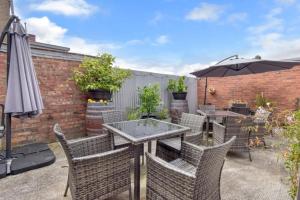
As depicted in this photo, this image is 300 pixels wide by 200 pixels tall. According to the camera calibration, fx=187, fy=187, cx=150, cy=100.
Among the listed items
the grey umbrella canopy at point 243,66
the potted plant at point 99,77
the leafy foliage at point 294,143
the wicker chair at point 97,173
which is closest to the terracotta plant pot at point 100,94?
the potted plant at point 99,77

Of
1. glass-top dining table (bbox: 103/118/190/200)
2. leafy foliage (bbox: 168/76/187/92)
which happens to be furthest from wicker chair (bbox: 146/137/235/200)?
leafy foliage (bbox: 168/76/187/92)

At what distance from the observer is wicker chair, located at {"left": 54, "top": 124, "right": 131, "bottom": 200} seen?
164 cm

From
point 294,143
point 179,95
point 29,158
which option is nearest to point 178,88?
point 179,95

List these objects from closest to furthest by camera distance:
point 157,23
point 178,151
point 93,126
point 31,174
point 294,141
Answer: point 294,141
point 178,151
point 31,174
point 93,126
point 157,23

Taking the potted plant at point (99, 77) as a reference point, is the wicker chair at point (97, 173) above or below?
below

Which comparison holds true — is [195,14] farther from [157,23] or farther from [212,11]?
[157,23]

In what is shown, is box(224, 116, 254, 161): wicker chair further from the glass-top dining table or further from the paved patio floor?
the glass-top dining table

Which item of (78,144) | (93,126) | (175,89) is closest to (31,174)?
(78,144)

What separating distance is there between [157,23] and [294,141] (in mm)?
5583

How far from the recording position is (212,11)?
217 inches

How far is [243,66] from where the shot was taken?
4758mm

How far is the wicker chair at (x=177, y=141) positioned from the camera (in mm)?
2419

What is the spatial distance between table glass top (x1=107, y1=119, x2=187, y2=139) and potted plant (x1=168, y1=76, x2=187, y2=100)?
3.31 metres

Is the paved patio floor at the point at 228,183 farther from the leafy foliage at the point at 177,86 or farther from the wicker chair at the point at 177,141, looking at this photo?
the leafy foliage at the point at 177,86
